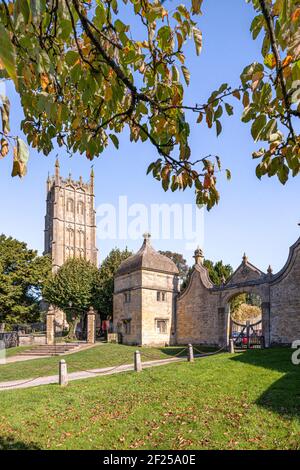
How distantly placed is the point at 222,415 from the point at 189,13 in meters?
9.29

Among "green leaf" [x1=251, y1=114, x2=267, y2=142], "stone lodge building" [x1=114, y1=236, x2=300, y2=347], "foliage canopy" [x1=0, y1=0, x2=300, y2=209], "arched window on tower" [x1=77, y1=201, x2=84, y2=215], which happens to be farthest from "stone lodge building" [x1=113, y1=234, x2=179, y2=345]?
"arched window on tower" [x1=77, y1=201, x2=84, y2=215]

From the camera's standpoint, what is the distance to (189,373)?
599 inches

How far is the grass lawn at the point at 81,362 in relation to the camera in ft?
63.9

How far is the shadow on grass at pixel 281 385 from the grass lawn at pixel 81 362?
718 cm

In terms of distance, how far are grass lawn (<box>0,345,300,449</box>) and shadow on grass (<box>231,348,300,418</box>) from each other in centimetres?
3

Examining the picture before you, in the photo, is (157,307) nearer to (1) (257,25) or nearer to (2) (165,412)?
(2) (165,412)

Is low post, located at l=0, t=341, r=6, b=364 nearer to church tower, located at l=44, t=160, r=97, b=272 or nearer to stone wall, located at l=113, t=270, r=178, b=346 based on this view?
stone wall, located at l=113, t=270, r=178, b=346

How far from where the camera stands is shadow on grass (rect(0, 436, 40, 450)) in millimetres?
8234

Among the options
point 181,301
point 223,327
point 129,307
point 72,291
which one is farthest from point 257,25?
point 72,291

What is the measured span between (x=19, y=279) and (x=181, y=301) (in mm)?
18735

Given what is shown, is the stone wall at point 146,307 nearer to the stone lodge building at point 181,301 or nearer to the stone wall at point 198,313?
the stone lodge building at point 181,301

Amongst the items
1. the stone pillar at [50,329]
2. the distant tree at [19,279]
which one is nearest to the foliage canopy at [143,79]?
the stone pillar at [50,329]

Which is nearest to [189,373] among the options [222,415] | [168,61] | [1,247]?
[222,415]

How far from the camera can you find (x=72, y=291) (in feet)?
139
